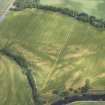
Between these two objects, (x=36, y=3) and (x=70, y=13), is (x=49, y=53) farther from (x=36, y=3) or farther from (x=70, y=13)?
(x=36, y=3)

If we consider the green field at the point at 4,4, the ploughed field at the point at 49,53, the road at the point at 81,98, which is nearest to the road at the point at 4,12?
the green field at the point at 4,4

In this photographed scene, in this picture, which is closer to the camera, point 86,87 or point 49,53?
point 86,87

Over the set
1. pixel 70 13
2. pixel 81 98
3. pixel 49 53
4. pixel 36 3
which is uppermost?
pixel 36 3

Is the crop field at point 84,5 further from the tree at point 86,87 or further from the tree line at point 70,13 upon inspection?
the tree at point 86,87

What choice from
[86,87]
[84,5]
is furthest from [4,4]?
[86,87]

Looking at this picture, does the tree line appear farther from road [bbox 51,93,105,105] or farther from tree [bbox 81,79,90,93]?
road [bbox 51,93,105,105]

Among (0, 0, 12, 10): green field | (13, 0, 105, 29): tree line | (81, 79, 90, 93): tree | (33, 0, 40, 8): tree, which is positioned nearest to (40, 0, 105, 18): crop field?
(33, 0, 40, 8): tree

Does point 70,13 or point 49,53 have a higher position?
point 70,13

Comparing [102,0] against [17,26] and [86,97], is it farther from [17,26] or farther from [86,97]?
[86,97]
